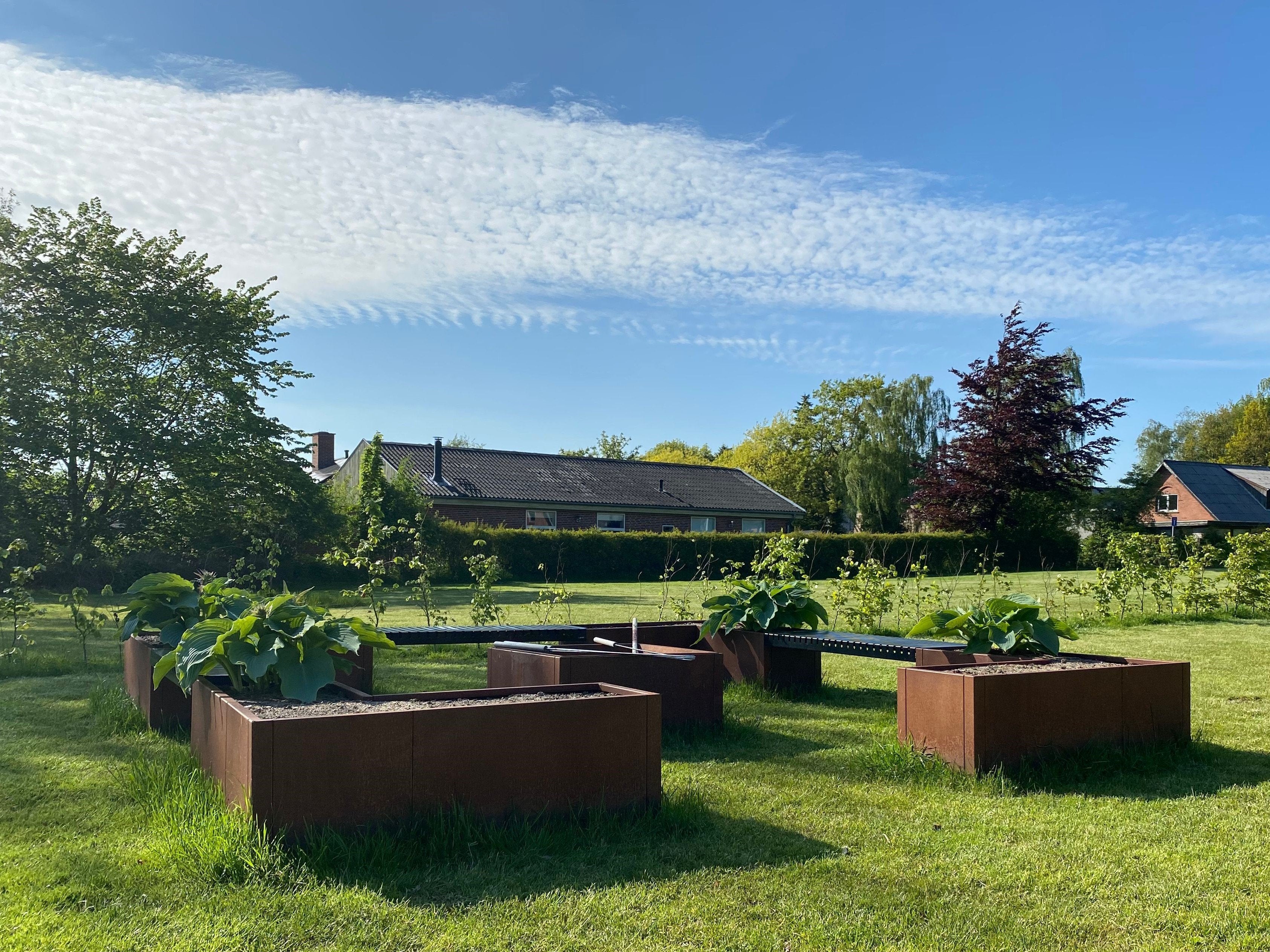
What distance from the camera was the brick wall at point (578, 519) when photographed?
34094mm

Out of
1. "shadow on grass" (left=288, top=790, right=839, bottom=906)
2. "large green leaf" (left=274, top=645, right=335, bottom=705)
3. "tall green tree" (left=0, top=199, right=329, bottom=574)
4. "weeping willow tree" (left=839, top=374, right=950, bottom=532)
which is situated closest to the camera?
"shadow on grass" (left=288, top=790, right=839, bottom=906)

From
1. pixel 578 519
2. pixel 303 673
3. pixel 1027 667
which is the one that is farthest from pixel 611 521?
pixel 303 673

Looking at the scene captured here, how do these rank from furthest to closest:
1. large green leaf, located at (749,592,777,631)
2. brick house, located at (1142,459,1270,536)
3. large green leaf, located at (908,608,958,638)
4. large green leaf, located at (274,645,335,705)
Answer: brick house, located at (1142,459,1270,536)
large green leaf, located at (749,592,777,631)
large green leaf, located at (908,608,958,638)
large green leaf, located at (274,645,335,705)

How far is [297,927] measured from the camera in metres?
2.95

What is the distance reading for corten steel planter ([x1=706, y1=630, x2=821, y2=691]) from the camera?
761cm

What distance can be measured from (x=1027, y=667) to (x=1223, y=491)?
4762 cm

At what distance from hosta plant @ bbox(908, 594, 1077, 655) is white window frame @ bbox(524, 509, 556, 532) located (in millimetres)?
29832

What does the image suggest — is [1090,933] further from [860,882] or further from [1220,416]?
[1220,416]

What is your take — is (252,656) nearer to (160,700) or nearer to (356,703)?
(356,703)

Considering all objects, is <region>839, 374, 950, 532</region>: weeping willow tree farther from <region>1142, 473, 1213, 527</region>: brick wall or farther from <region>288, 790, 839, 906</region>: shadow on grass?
<region>288, 790, 839, 906</region>: shadow on grass

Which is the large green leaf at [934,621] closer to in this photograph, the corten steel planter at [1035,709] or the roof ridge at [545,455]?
the corten steel planter at [1035,709]

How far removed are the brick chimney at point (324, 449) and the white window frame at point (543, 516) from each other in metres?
20.9

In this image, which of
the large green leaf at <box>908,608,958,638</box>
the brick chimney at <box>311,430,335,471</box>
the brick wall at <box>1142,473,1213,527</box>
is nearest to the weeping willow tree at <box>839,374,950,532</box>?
the brick wall at <box>1142,473,1213,527</box>

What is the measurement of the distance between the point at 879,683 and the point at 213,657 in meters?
5.93
